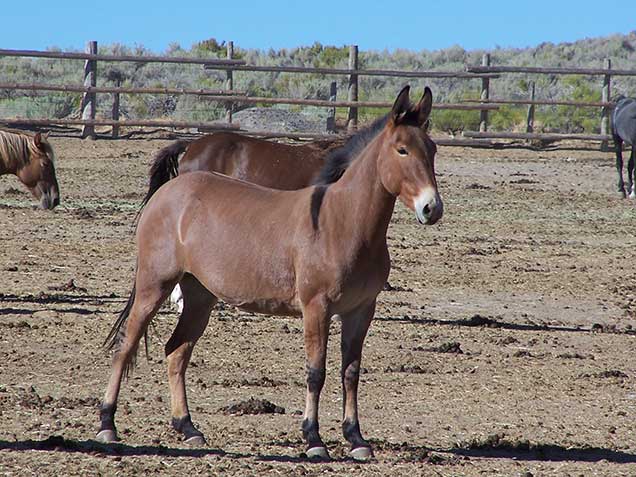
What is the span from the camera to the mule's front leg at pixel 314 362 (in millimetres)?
6125

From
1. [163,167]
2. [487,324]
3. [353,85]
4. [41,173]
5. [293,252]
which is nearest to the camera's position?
[293,252]

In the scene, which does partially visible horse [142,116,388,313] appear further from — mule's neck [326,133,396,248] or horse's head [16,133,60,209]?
mule's neck [326,133,396,248]

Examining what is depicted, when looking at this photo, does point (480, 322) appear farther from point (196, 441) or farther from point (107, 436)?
point (107, 436)

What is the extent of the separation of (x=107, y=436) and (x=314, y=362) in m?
1.21

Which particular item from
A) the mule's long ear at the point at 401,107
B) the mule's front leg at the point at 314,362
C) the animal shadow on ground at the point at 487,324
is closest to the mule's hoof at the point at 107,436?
the mule's front leg at the point at 314,362

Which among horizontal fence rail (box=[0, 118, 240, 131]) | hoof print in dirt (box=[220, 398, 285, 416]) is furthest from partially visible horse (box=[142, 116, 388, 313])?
horizontal fence rail (box=[0, 118, 240, 131])

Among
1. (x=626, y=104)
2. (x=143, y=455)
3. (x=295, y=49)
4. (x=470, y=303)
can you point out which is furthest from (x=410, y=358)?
(x=295, y=49)

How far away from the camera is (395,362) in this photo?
9031 mm

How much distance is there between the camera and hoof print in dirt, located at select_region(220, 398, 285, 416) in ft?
24.1

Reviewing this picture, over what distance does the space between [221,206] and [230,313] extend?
4.16 metres

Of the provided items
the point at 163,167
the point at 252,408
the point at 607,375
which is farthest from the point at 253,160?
the point at 252,408

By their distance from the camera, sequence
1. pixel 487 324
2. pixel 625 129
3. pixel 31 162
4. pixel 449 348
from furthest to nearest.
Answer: pixel 625 129 → pixel 31 162 → pixel 487 324 → pixel 449 348

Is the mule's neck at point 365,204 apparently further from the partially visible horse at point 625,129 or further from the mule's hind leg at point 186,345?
the partially visible horse at point 625,129

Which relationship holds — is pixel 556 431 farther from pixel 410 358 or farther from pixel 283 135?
pixel 283 135
